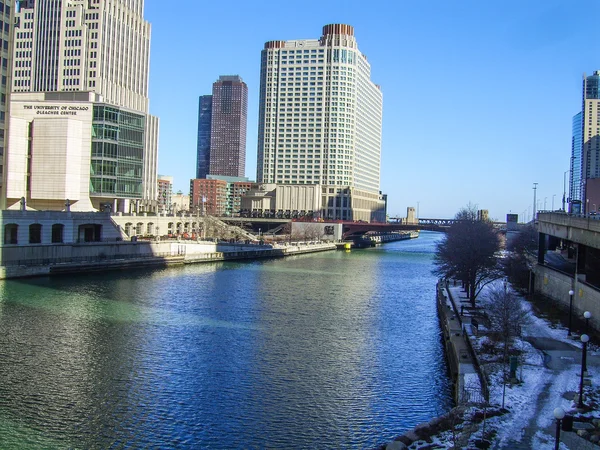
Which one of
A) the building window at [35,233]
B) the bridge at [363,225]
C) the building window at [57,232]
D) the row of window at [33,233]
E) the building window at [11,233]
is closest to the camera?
the building window at [11,233]

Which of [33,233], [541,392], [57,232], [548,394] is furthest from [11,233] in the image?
[548,394]

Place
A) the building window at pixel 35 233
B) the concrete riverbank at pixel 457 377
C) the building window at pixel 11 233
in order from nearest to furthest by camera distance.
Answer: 1. the concrete riverbank at pixel 457 377
2. the building window at pixel 11 233
3. the building window at pixel 35 233

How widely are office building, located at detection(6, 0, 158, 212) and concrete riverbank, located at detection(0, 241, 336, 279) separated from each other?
1846 centimetres

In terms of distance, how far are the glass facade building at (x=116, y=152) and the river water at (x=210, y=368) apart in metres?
45.1

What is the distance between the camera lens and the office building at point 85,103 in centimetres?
10000

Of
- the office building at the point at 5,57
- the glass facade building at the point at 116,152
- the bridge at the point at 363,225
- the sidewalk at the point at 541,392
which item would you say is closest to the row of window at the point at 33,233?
the office building at the point at 5,57

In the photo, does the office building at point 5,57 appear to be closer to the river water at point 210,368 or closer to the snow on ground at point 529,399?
the river water at point 210,368

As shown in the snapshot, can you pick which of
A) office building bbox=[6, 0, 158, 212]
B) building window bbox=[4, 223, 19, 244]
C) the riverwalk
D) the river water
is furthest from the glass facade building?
the riverwalk

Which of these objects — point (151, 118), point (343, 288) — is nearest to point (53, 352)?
point (343, 288)

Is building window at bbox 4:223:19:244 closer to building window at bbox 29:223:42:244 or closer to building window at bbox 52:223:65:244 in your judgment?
building window at bbox 29:223:42:244

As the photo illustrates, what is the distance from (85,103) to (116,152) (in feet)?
30.7

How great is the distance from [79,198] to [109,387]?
7984 cm

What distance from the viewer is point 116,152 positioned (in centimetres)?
10556

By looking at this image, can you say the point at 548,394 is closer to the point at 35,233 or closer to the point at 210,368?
the point at 210,368
